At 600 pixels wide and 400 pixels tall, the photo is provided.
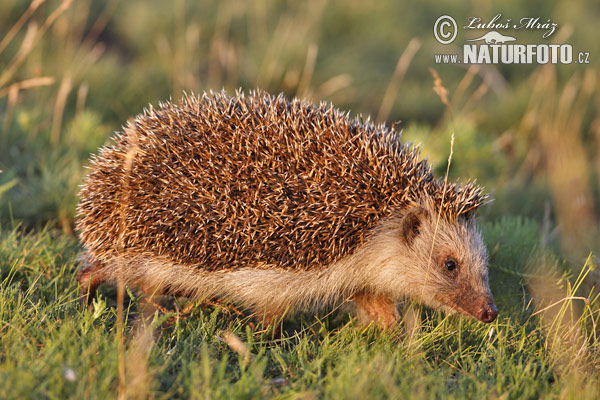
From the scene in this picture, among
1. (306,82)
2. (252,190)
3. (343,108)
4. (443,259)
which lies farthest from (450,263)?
(343,108)

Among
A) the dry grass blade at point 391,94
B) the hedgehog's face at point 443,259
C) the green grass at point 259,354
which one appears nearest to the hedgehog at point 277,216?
the hedgehog's face at point 443,259


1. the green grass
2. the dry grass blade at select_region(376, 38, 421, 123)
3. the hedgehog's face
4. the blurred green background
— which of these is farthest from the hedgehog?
the dry grass blade at select_region(376, 38, 421, 123)

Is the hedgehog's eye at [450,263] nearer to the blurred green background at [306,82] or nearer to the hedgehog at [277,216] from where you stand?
the hedgehog at [277,216]

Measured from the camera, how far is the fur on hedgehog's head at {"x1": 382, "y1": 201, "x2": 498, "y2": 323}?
452cm

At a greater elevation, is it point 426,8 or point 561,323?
point 426,8

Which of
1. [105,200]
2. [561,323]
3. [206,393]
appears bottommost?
[206,393]

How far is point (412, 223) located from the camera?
4.63 metres

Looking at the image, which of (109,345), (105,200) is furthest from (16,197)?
(109,345)

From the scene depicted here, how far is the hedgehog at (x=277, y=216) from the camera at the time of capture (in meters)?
4.39

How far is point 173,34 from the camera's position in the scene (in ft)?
37.7

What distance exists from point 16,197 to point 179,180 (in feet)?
7.93

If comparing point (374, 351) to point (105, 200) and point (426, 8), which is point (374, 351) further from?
point (426, 8)

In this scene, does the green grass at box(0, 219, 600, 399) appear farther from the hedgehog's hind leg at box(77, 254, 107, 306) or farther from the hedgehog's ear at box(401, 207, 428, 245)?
the hedgehog's ear at box(401, 207, 428, 245)

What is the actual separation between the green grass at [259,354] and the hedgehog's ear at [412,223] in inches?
24.0
